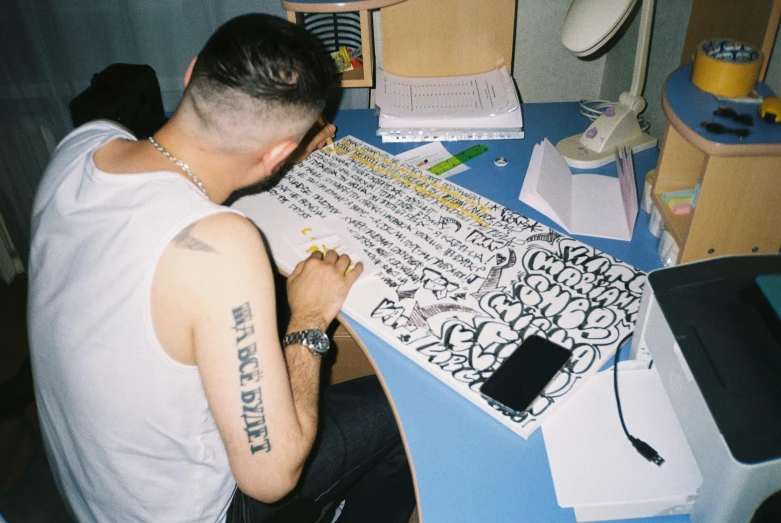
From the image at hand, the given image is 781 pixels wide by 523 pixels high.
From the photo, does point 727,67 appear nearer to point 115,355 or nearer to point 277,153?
point 277,153

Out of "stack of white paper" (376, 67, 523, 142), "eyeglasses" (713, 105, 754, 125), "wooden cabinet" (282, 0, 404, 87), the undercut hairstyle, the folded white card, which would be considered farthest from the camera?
"stack of white paper" (376, 67, 523, 142)

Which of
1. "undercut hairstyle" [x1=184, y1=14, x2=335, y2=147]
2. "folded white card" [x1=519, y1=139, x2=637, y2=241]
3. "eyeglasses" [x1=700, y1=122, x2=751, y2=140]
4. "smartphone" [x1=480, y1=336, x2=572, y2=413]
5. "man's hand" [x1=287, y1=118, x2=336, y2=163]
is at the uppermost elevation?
"undercut hairstyle" [x1=184, y1=14, x2=335, y2=147]

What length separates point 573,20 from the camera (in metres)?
1.17

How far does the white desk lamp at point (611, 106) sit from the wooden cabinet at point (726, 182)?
0.18 meters

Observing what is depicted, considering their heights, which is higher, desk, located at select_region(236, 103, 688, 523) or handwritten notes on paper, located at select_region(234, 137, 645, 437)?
handwritten notes on paper, located at select_region(234, 137, 645, 437)

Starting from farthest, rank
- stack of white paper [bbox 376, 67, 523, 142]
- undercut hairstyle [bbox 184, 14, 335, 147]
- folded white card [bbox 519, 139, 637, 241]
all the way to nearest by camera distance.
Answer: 1. stack of white paper [bbox 376, 67, 523, 142]
2. folded white card [bbox 519, 139, 637, 241]
3. undercut hairstyle [bbox 184, 14, 335, 147]

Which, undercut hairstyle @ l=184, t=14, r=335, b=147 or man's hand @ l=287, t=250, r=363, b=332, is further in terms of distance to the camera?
man's hand @ l=287, t=250, r=363, b=332

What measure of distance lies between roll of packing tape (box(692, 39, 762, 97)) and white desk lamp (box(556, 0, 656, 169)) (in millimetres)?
184

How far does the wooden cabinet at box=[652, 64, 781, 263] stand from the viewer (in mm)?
839

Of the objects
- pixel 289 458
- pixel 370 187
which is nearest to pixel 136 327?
pixel 289 458

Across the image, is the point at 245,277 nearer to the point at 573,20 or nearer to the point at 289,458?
the point at 289,458

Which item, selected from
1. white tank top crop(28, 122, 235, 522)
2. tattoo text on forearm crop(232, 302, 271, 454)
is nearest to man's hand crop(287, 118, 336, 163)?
white tank top crop(28, 122, 235, 522)

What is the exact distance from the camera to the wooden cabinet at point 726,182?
84cm

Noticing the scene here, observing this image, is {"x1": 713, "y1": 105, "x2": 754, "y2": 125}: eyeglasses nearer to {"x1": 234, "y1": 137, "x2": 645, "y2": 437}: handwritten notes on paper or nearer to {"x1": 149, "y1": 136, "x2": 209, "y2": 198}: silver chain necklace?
{"x1": 234, "y1": 137, "x2": 645, "y2": 437}: handwritten notes on paper
